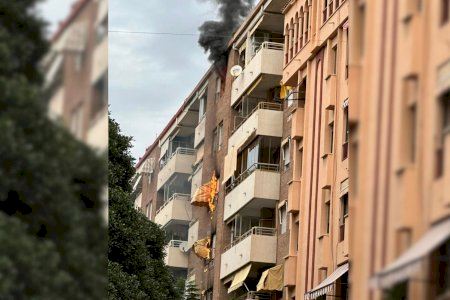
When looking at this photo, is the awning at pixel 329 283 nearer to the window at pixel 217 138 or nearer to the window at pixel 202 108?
the window at pixel 217 138

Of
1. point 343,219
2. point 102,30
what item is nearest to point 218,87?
point 102,30

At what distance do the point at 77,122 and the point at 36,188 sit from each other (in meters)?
0.07

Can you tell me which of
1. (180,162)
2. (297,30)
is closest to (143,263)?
(297,30)

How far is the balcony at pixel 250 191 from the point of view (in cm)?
291

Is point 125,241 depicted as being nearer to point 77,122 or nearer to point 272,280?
point 272,280

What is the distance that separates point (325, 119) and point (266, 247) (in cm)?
51

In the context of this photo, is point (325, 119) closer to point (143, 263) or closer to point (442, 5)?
point (143, 263)

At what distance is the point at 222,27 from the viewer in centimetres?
148

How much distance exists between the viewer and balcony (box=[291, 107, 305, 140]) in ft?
14.3

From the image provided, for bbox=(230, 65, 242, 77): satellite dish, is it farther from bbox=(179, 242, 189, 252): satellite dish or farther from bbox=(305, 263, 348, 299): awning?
bbox=(305, 263, 348, 299): awning

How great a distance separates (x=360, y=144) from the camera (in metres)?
0.71

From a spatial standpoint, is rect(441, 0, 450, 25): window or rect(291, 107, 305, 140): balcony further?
rect(291, 107, 305, 140): balcony

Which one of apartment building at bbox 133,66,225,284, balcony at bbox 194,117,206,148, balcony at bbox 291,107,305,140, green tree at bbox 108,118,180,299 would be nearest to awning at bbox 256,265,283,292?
balcony at bbox 291,107,305,140

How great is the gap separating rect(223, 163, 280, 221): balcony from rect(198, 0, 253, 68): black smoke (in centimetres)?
71
